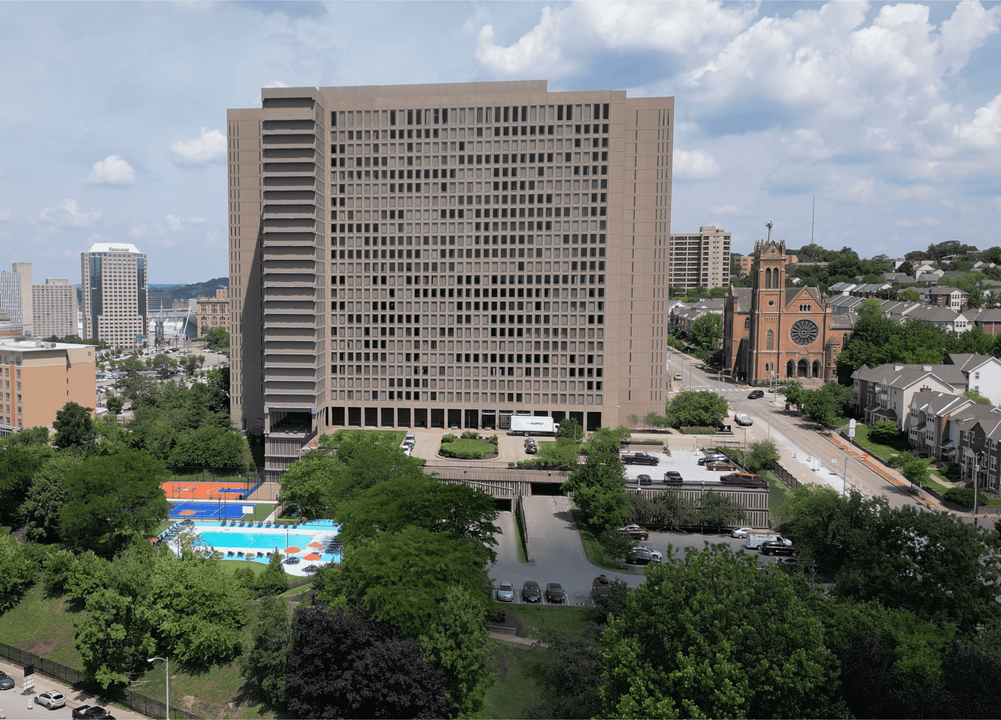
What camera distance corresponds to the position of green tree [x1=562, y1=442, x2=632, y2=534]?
229 ft

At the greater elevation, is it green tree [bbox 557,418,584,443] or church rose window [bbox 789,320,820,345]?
church rose window [bbox 789,320,820,345]

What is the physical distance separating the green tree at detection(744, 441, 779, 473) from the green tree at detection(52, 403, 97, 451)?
9067cm

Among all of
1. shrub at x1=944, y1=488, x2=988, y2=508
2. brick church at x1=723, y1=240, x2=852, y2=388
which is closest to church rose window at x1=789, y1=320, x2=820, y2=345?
brick church at x1=723, y1=240, x2=852, y2=388

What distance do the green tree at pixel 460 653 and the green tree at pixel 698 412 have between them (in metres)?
73.6

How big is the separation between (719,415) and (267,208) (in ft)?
242

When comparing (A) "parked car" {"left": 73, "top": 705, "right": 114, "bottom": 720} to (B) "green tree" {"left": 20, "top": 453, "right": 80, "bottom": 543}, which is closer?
(A) "parked car" {"left": 73, "top": 705, "right": 114, "bottom": 720}

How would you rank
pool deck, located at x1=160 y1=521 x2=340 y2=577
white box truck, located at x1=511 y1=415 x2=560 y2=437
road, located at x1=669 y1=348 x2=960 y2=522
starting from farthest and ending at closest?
white box truck, located at x1=511 y1=415 x2=560 y2=437 < road, located at x1=669 y1=348 x2=960 y2=522 < pool deck, located at x1=160 y1=521 x2=340 y2=577

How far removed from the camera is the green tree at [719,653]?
105 feet

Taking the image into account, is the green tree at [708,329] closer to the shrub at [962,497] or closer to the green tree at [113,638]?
the shrub at [962,497]

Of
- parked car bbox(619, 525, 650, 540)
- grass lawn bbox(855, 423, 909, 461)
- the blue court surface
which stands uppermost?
grass lawn bbox(855, 423, 909, 461)

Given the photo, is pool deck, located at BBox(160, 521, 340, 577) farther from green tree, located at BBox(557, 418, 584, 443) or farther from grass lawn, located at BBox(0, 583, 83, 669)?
green tree, located at BBox(557, 418, 584, 443)

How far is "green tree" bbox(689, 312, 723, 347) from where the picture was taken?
19088 cm

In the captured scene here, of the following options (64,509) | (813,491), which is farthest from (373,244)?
(813,491)

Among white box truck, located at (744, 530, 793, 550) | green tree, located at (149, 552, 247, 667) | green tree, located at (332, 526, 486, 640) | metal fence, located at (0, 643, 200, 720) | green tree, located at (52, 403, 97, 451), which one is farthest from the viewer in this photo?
green tree, located at (52, 403, 97, 451)
